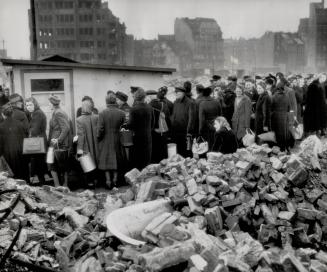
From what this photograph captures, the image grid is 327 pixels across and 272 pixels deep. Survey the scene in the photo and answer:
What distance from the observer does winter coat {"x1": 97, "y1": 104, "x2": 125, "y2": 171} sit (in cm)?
1009

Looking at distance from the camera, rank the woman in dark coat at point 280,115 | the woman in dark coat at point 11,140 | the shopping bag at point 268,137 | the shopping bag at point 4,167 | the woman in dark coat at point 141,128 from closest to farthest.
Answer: the shopping bag at point 4,167 → the woman in dark coat at point 11,140 → the woman in dark coat at point 141,128 → the shopping bag at point 268,137 → the woman in dark coat at point 280,115

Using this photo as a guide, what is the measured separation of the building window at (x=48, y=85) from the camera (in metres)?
11.7

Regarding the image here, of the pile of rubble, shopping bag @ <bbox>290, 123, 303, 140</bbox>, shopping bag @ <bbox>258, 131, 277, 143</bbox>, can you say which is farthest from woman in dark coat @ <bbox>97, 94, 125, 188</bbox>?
shopping bag @ <bbox>290, 123, 303, 140</bbox>

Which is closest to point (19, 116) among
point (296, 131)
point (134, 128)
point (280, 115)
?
point (134, 128)

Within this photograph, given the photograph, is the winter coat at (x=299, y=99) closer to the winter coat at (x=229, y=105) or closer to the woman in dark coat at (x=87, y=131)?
the winter coat at (x=229, y=105)

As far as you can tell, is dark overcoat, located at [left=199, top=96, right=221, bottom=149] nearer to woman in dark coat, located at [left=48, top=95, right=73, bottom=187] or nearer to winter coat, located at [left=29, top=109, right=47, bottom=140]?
woman in dark coat, located at [left=48, top=95, right=73, bottom=187]

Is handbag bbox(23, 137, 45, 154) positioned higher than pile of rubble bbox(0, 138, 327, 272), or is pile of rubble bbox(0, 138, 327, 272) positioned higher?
handbag bbox(23, 137, 45, 154)

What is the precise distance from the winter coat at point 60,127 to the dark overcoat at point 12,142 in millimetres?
752

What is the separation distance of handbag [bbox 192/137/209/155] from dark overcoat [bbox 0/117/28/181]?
400 cm

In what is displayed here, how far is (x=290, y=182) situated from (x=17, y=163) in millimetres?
5806

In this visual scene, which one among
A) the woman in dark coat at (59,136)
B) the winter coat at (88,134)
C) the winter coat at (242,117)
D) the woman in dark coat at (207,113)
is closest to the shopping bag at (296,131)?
the winter coat at (242,117)

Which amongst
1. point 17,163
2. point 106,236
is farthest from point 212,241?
point 17,163

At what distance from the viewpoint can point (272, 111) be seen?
11.5m

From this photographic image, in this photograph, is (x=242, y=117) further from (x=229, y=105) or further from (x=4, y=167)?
(x=4, y=167)
